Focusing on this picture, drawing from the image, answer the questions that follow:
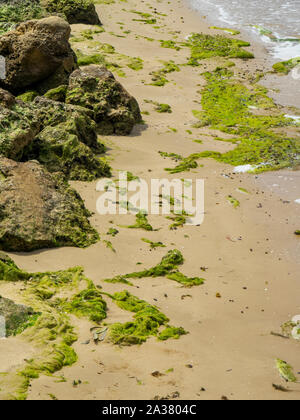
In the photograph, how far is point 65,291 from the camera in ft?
17.4

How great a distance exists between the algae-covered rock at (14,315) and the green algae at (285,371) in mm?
2099

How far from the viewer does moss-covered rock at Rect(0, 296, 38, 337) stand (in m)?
4.29

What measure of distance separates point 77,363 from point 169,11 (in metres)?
17.2

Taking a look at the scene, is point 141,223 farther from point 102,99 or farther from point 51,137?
point 102,99

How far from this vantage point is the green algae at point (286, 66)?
46.9 feet

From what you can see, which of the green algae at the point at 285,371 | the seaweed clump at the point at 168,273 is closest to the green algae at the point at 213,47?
the seaweed clump at the point at 168,273

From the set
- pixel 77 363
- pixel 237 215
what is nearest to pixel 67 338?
pixel 77 363

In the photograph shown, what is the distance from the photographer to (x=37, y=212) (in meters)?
6.09

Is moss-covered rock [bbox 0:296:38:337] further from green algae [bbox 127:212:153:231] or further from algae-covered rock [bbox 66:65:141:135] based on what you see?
algae-covered rock [bbox 66:65:141:135]

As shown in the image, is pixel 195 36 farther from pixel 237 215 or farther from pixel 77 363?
pixel 77 363

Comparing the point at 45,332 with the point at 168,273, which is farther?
the point at 168,273

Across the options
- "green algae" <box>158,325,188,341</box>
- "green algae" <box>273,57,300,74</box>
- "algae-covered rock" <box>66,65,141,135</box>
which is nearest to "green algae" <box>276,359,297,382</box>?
"green algae" <box>158,325,188,341</box>

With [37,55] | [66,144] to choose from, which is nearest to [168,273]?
[66,144]

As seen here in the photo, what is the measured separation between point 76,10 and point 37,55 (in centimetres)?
679
